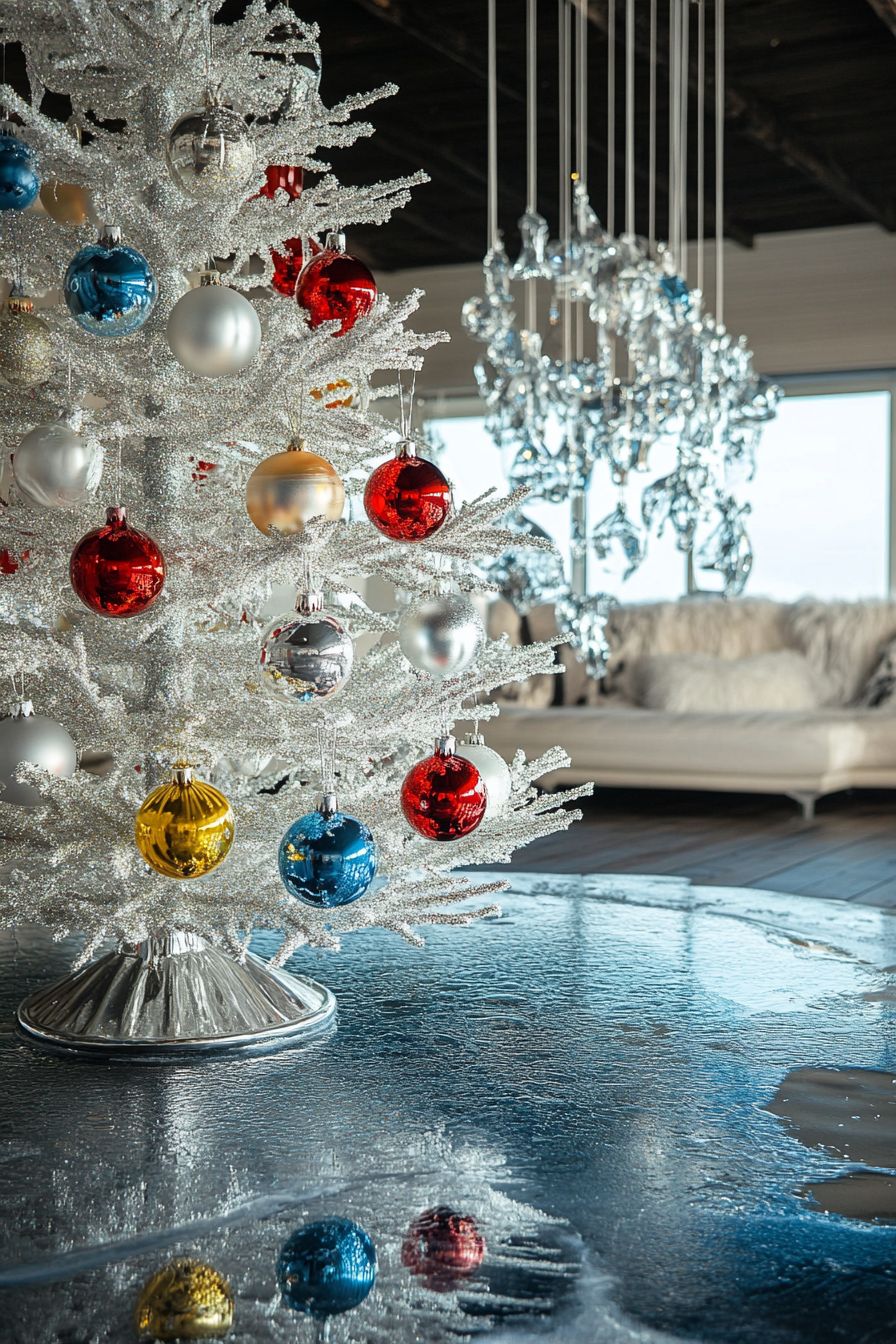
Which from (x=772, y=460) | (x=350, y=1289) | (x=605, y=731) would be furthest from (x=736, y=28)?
(x=350, y=1289)

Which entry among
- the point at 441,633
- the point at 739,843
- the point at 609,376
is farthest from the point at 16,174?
the point at 739,843

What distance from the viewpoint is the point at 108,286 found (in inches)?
37.8

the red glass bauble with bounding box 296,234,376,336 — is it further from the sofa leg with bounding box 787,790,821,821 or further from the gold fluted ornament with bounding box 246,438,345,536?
the sofa leg with bounding box 787,790,821,821

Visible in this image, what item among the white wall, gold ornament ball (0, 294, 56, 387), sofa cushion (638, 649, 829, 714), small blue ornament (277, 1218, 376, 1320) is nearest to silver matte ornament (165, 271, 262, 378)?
gold ornament ball (0, 294, 56, 387)

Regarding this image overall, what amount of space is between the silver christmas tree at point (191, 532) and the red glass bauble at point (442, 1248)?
310 mm

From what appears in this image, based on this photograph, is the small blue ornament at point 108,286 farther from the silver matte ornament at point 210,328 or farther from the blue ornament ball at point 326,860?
the blue ornament ball at point 326,860

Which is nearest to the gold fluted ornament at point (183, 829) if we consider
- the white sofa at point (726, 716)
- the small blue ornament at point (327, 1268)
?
the small blue ornament at point (327, 1268)

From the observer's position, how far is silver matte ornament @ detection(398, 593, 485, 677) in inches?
39.0

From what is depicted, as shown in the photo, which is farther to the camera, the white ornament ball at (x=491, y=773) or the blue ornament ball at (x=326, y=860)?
the white ornament ball at (x=491, y=773)

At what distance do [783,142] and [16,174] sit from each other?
576 cm

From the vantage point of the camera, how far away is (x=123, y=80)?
3.58ft

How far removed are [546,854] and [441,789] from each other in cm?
322

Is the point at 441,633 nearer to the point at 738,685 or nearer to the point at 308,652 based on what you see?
the point at 308,652

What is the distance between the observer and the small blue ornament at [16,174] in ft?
3.46
